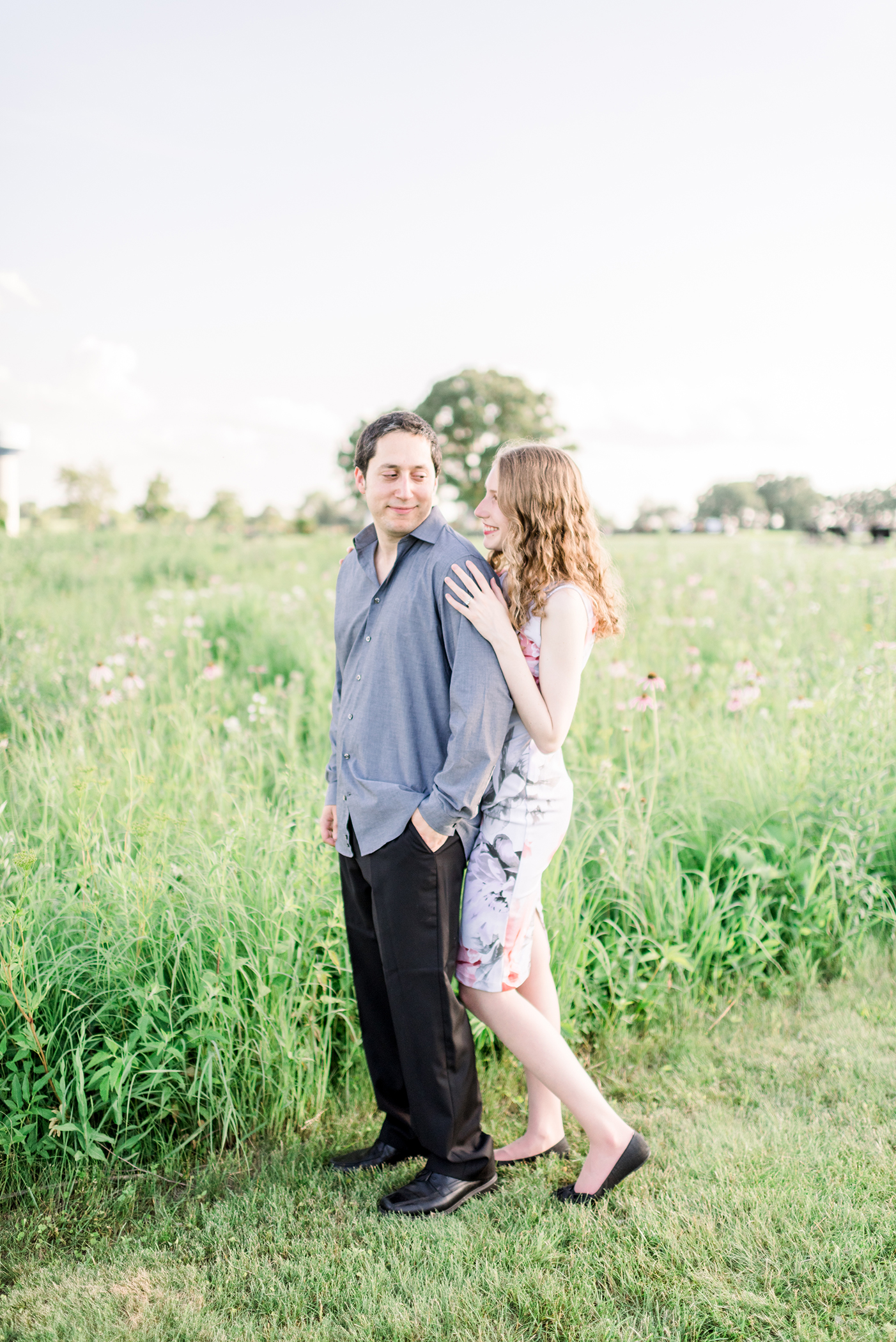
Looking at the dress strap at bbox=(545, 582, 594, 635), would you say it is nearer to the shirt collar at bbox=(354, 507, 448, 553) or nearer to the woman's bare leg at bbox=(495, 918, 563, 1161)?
the shirt collar at bbox=(354, 507, 448, 553)

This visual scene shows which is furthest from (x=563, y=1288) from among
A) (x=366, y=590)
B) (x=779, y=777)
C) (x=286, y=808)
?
(x=779, y=777)

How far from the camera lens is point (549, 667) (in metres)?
2.18

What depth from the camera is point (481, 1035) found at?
282 centimetres

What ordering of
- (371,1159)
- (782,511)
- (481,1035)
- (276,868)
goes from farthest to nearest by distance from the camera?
(782,511) → (276,868) → (481,1035) → (371,1159)

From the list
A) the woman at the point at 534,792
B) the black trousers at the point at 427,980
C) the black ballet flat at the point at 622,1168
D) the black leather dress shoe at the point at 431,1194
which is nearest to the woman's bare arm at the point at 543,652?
the woman at the point at 534,792

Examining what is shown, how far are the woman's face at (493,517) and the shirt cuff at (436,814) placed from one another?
27.3 inches

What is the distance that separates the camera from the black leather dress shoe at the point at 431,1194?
222 cm

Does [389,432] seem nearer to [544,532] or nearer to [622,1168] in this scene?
[544,532]

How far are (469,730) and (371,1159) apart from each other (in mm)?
1306

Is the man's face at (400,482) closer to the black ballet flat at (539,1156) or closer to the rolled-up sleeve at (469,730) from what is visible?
the rolled-up sleeve at (469,730)

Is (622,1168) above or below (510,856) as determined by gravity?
below

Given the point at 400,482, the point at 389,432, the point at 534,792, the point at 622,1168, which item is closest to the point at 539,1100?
the point at 622,1168

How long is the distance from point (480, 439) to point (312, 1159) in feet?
111

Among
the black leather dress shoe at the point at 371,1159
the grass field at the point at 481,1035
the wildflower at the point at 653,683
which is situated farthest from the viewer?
the wildflower at the point at 653,683
